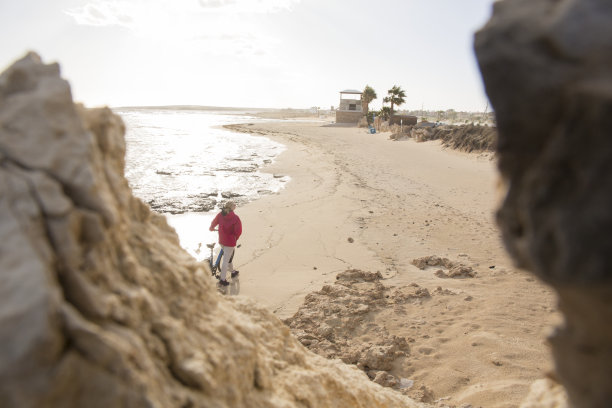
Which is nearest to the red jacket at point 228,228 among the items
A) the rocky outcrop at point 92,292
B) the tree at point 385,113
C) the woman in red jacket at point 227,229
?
the woman in red jacket at point 227,229

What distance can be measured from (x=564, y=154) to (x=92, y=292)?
1935 millimetres

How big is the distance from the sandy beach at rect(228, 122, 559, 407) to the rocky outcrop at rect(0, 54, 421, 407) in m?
1.67

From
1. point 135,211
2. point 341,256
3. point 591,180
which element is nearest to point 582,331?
point 591,180

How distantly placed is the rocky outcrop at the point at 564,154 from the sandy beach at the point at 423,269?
0.79 ft

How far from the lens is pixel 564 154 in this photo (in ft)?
4.58

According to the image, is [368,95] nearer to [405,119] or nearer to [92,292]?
[405,119]

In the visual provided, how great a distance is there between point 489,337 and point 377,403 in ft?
9.92

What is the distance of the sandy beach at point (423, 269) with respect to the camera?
5.01m

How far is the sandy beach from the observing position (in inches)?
197

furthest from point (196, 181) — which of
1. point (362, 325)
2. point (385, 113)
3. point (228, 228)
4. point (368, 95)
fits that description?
point (368, 95)

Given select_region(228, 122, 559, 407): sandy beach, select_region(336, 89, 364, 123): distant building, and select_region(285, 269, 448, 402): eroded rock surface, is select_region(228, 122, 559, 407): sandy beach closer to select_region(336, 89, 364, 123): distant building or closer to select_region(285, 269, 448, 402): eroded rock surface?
select_region(285, 269, 448, 402): eroded rock surface

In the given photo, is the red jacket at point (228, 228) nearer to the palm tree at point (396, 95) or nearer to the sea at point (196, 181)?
the sea at point (196, 181)

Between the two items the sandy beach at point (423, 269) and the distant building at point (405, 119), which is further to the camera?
the distant building at point (405, 119)

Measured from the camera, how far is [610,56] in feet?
4.54
